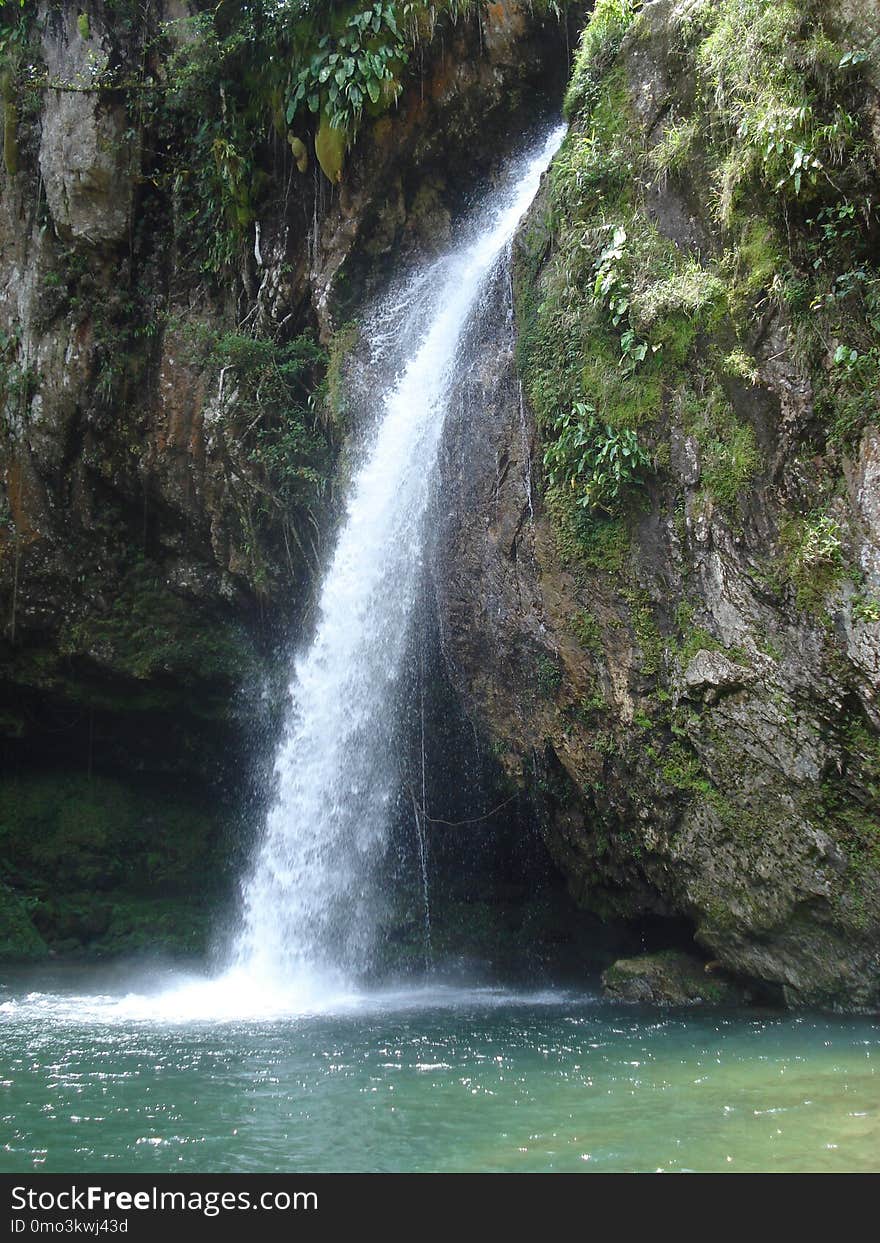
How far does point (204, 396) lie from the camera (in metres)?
12.2

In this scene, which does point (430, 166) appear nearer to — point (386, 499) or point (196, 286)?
point (196, 286)

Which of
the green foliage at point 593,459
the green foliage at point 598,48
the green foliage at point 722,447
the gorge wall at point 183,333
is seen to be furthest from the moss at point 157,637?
the green foliage at point 598,48

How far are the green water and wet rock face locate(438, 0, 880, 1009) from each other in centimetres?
104

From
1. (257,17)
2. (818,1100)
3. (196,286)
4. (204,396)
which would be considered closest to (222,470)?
(204,396)

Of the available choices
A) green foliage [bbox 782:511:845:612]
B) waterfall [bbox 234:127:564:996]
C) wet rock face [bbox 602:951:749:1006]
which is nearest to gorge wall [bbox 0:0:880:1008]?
green foliage [bbox 782:511:845:612]

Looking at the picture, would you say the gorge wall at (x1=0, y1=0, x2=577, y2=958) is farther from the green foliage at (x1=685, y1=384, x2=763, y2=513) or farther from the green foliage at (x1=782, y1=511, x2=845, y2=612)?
the green foliage at (x1=782, y1=511, x2=845, y2=612)

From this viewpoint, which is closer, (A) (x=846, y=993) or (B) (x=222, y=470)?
(A) (x=846, y=993)

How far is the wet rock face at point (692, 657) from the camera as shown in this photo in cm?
702

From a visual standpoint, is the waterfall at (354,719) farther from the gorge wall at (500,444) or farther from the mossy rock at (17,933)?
the mossy rock at (17,933)

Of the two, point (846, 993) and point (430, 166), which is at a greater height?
A: point (430, 166)

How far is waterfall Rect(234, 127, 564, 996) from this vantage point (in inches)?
399

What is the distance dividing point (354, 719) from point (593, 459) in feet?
13.2
